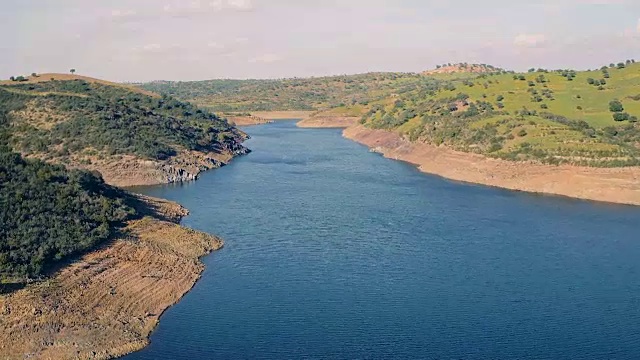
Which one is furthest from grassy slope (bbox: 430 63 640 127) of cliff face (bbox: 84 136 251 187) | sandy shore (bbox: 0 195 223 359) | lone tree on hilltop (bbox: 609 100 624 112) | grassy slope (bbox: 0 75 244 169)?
sandy shore (bbox: 0 195 223 359)

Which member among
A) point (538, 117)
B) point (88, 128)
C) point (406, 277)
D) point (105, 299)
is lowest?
point (105, 299)

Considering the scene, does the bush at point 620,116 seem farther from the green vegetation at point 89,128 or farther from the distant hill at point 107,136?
the green vegetation at point 89,128

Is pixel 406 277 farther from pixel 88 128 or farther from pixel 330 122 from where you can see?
pixel 330 122

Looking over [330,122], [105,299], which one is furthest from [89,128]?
[330,122]

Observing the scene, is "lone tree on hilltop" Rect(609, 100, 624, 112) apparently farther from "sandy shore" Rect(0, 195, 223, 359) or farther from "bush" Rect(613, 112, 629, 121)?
"sandy shore" Rect(0, 195, 223, 359)

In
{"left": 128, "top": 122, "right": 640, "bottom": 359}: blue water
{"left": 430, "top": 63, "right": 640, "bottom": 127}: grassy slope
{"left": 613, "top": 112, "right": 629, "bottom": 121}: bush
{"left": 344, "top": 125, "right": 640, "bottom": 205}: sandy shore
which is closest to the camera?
{"left": 128, "top": 122, "right": 640, "bottom": 359}: blue water

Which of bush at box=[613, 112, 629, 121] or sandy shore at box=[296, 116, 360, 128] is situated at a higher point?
bush at box=[613, 112, 629, 121]


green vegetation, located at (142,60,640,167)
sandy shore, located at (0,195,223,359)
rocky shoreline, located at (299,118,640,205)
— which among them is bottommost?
sandy shore, located at (0,195,223,359)

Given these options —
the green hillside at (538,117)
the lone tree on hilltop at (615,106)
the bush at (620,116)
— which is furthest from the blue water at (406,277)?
the lone tree on hilltop at (615,106)
